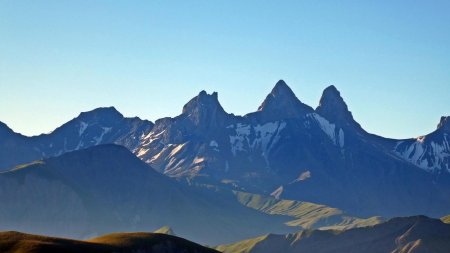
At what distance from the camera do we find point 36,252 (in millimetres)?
199750

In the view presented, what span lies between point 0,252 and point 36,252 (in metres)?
7.86

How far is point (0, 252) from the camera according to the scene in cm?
19988
